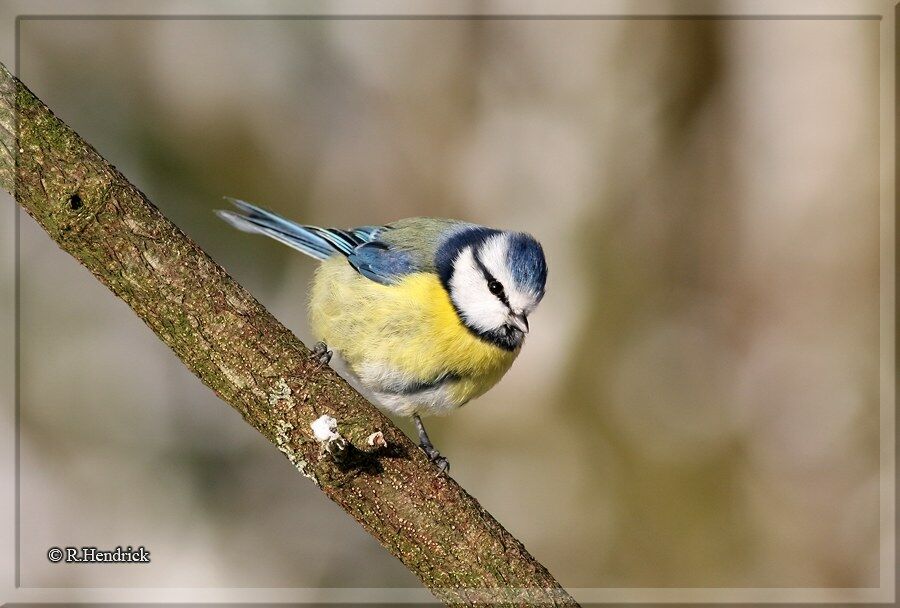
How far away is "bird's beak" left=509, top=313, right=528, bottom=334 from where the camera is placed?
5.99 feet

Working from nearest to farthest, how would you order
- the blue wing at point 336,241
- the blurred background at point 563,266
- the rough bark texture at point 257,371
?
the rough bark texture at point 257,371
the blue wing at point 336,241
the blurred background at point 563,266

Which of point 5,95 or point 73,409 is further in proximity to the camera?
point 73,409

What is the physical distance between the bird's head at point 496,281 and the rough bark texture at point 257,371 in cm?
47

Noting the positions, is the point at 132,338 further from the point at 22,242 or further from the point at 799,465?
the point at 799,465

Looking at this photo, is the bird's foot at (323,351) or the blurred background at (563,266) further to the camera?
the blurred background at (563,266)

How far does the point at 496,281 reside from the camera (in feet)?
6.04

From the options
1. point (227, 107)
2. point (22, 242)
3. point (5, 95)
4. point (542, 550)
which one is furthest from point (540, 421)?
point (5, 95)

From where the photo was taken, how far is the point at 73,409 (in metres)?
2.89

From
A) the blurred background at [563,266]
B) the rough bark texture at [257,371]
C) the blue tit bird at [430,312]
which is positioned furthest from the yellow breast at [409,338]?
the blurred background at [563,266]

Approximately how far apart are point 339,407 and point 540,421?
2127 mm

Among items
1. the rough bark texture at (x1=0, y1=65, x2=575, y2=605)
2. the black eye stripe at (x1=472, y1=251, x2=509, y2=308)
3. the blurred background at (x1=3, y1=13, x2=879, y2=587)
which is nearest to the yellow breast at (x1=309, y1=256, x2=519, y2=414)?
the black eye stripe at (x1=472, y1=251, x2=509, y2=308)

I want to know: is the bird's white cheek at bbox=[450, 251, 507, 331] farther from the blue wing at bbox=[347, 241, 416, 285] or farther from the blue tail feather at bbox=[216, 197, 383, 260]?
the blue tail feather at bbox=[216, 197, 383, 260]

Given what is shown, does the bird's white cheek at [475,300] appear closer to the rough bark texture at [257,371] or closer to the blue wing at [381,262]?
the blue wing at [381,262]

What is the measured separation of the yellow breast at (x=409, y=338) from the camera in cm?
182
